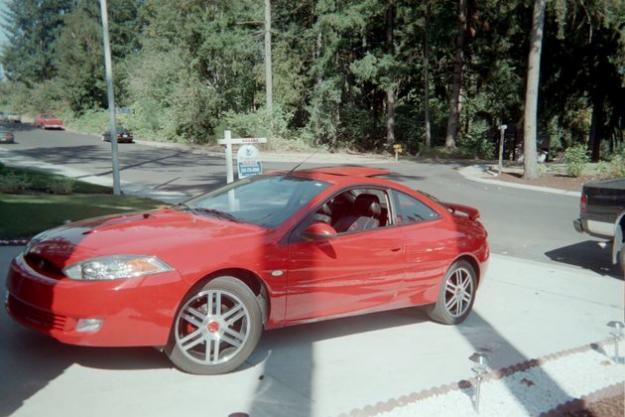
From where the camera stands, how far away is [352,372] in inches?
182

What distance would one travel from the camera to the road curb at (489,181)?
1969cm

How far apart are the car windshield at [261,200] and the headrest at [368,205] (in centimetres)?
51

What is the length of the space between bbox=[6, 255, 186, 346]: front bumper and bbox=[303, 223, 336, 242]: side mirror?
109 cm

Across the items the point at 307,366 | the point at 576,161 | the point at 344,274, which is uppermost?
the point at 344,274

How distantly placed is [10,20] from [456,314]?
11493 cm

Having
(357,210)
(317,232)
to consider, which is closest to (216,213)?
(317,232)

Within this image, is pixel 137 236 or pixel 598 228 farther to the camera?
pixel 598 228

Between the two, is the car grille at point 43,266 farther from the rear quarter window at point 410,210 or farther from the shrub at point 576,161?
the shrub at point 576,161

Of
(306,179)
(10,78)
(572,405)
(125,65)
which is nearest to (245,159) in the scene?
(306,179)

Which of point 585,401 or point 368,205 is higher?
point 368,205

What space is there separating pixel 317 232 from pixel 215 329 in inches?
41.5

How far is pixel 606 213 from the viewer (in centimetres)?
805

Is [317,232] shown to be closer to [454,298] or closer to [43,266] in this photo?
[454,298]

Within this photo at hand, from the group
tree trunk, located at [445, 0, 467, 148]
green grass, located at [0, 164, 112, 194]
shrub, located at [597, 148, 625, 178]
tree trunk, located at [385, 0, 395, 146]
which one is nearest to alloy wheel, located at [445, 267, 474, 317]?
green grass, located at [0, 164, 112, 194]
